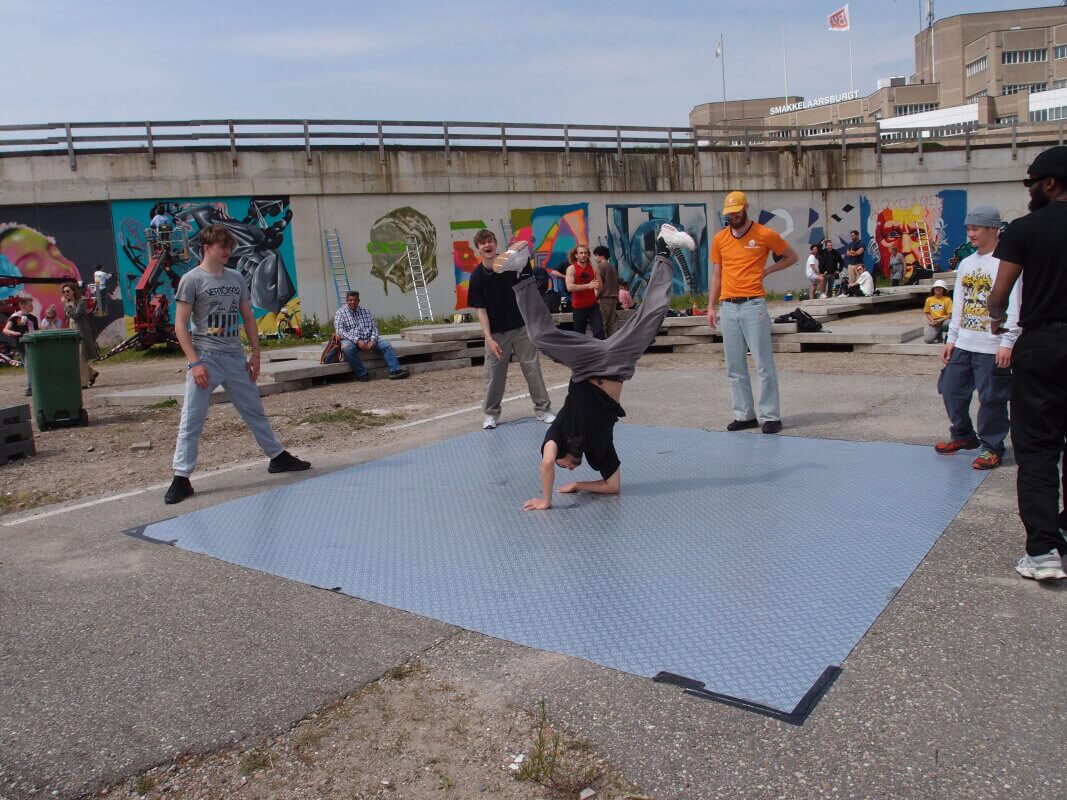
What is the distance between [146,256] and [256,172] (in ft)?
10.4

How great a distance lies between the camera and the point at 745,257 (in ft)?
24.6

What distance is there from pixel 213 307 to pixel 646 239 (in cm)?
2114

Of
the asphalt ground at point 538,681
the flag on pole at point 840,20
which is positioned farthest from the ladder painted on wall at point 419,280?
the flag on pole at point 840,20

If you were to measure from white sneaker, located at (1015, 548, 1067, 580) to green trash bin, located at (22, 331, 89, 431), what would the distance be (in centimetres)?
938

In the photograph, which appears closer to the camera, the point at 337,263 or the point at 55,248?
the point at 55,248

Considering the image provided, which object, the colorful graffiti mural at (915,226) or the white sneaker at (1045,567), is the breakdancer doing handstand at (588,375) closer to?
the white sneaker at (1045,567)

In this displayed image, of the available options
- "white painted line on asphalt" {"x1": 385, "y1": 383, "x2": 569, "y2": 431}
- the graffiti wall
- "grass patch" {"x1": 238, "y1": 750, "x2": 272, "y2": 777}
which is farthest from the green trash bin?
the graffiti wall

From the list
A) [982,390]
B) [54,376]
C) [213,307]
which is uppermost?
[213,307]

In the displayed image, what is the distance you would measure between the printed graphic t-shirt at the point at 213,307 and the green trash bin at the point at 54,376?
428 centimetres

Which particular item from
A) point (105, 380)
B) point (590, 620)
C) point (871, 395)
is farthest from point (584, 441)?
point (105, 380)

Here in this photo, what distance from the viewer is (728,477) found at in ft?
20.6

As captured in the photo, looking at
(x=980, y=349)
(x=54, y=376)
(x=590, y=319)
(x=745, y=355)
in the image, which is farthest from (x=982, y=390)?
(x=54, y=376)

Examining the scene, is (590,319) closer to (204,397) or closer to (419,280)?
(204,397)

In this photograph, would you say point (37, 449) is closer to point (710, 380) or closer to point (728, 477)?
point (728, 477)
